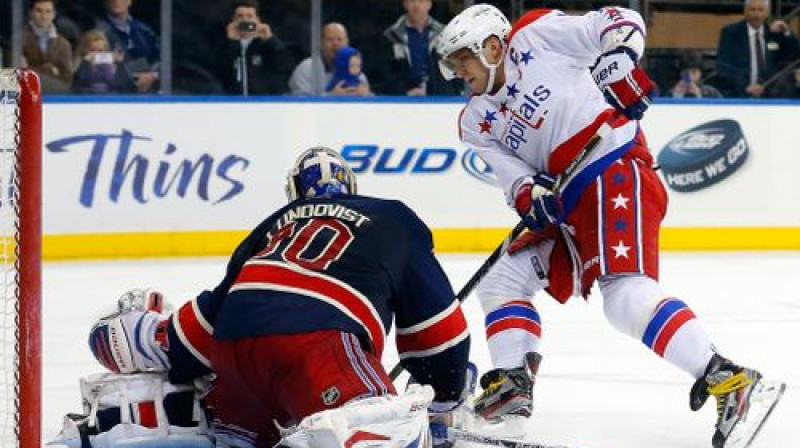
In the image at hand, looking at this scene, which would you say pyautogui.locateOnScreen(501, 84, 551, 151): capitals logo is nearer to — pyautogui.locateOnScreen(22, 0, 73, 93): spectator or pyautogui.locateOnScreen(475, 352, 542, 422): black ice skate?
pyautogui.locateOnScreen(475, 352, 542, 422): black ice skate

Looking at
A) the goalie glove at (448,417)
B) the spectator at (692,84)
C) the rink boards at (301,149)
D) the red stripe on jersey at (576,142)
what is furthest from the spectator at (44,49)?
the goalie glove at (448,417)

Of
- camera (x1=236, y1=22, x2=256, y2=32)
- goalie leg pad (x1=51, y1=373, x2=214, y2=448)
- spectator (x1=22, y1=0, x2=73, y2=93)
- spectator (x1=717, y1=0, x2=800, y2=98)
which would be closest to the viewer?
goalie leg pad (x1=51, y1=373, x2=214, y2=448)

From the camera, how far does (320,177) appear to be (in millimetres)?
2826

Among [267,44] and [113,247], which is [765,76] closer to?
[267,44]

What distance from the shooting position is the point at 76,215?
6328mm

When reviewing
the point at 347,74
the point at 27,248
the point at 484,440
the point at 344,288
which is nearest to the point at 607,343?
the point at 484,440

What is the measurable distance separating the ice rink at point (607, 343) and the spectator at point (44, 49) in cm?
83

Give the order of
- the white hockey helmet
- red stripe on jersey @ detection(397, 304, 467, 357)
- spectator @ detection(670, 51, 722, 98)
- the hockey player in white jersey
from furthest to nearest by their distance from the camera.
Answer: spectator @ detection(670, 51, 722, 98) → the white hockey helmet → the hockey player in white jersey → red stripe on jersey @ detection(397, 304, 467, 357)

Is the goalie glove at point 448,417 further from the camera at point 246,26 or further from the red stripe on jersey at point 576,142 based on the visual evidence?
the camera at point 246,26

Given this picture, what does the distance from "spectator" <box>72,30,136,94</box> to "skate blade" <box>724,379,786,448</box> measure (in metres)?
4.00

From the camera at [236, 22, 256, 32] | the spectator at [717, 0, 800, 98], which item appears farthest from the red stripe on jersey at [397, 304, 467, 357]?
the spectator at [717, 0, 800, 98]

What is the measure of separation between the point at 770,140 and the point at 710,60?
539 mm

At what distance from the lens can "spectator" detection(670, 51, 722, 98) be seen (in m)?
7.10

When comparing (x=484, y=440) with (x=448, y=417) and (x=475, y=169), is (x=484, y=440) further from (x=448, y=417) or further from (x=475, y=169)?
(x=475, y=169)
